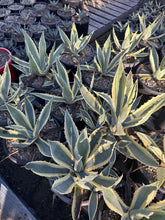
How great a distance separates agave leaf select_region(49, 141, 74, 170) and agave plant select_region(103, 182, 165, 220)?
0.21 m

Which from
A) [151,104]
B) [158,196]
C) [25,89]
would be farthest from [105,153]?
[25,89]

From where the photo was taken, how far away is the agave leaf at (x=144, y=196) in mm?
712

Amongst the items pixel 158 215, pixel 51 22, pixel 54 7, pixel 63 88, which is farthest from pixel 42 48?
pixel 54 7

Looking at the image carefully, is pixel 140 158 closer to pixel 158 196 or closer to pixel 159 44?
pixel 158 196

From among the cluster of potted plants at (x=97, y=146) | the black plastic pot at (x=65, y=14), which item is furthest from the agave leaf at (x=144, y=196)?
the black plastic pot at (x=65, y=14)

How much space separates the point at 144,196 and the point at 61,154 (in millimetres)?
368

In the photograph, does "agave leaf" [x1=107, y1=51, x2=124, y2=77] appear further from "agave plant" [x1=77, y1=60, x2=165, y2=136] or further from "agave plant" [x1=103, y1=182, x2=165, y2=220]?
"agave plant" [x1=103, y1=182, x2=165, y2=220]

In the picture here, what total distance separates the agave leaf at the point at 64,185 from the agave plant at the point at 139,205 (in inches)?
5.8

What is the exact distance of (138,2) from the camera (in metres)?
2.93

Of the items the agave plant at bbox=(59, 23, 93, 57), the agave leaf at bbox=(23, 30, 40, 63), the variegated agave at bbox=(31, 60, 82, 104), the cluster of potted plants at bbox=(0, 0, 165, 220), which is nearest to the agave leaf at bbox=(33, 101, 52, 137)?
the cluster of potted plants at bbox=(0, 0, 165, 220)

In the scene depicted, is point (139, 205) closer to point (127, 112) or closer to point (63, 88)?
point (127, 112)

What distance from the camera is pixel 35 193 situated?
1.29m

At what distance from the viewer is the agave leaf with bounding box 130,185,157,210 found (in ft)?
2.34

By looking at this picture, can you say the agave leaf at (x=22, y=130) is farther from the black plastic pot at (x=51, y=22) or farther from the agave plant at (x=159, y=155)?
the black plastic pot at (x=51, y=22)
